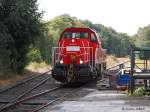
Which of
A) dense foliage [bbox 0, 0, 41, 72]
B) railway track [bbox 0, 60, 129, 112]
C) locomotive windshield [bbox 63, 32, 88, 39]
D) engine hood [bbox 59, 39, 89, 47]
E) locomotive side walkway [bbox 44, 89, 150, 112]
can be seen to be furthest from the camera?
dense foliage [bbox 0, 0, 41, 72]

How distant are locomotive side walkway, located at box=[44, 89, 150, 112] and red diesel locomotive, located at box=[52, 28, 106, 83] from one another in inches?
234

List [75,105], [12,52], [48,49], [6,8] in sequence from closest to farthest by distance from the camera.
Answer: [75,105], [6,8], [12,52], [48,49]

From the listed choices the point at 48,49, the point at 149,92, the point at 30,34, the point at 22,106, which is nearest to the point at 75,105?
the point at 22,106

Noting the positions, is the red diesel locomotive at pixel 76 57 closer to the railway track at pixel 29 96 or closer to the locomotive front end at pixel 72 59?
the locomotive front end at pixel 72 59

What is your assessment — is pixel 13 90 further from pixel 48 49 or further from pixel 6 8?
pixel 48 49

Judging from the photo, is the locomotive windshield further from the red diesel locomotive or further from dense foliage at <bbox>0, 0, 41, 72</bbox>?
dense foliage at <bbox>0, 0, 41, 72</bbox>

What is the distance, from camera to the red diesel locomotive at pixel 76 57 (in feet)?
84.8

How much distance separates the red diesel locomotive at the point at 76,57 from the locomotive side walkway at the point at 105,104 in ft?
19.5

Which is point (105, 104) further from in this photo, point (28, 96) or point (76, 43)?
point (76, 43)

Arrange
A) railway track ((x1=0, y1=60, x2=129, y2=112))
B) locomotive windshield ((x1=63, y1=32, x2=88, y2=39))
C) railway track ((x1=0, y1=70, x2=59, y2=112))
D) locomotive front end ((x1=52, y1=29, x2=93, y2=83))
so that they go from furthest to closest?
locomotive windshield ((x1=63, y1=32, x2=88, y2=39)), locomotive front end ((x1=52, y1=29, x2=93, y2=83)), railway track ((x1=0, y1=70, x2=59, y2=112)), railway track ((x1=0, y1=60, x2=129, y2=112))

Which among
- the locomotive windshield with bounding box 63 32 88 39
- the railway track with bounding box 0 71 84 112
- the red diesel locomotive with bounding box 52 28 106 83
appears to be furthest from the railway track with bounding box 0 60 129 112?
the locomotive windshield with bounding box 63 32 88 39

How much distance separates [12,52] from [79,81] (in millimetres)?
6036

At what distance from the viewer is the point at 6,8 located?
2833 centimetres

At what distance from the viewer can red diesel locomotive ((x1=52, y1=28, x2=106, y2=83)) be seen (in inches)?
1018
